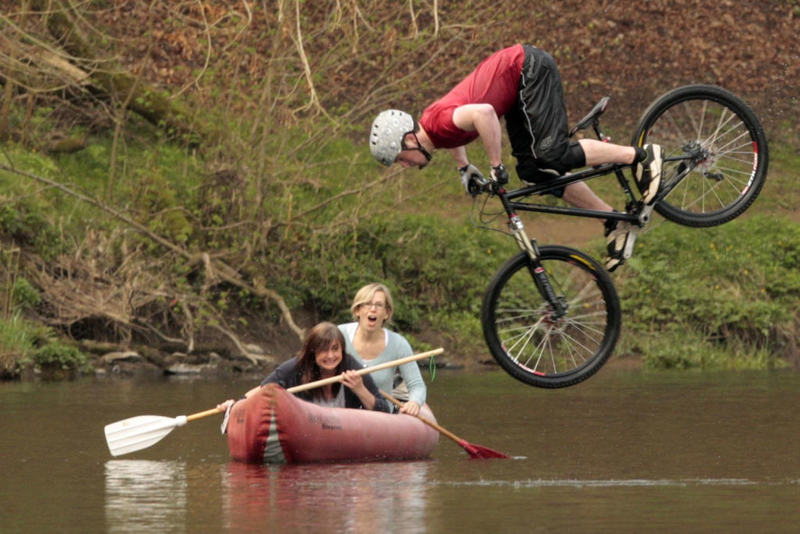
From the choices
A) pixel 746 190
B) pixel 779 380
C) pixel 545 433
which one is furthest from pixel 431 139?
pixel 779 380

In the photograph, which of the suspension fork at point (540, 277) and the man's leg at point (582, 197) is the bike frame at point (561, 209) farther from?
the man's leg at point (582, 197)

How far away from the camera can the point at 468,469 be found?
1345cm

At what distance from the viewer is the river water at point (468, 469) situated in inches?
423

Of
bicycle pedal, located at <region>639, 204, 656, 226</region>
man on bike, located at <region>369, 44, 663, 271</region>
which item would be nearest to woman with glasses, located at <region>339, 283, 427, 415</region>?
man on bike, located at <region>369, 44, 663, 271</region>

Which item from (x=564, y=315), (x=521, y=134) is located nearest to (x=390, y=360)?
(x=564, y=315)

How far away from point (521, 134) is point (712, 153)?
119 cm

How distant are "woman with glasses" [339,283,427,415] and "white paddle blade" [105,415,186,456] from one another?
1.88m

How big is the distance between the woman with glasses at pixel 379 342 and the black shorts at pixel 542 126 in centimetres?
242

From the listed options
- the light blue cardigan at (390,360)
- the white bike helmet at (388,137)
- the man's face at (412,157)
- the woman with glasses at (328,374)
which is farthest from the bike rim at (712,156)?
the woman with glasses at (328,374)

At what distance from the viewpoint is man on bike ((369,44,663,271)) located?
9766mm

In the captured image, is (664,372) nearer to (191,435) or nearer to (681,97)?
(191,435)

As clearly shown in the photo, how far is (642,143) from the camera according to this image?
10094 mm

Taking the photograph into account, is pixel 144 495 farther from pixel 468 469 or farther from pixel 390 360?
pixel 468 469

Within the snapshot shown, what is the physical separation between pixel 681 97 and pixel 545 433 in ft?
19.7
